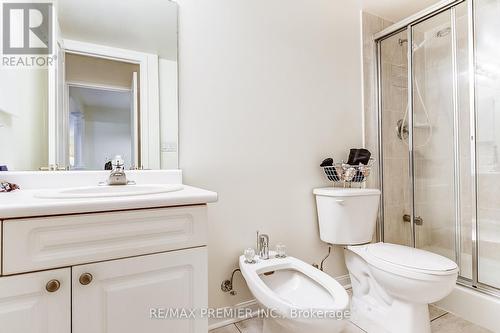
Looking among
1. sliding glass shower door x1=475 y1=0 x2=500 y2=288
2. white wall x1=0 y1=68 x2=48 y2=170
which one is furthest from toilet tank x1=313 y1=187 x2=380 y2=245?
white wall x1=0 y1=68 x2=48 y2=170

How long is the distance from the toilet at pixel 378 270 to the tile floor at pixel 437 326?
16cm

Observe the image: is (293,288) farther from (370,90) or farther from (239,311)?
(370,90)

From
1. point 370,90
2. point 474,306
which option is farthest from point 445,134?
point 474,306

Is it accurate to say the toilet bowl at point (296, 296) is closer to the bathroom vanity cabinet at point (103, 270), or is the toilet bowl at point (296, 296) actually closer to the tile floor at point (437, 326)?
→ the tile floor at point (437, 326)

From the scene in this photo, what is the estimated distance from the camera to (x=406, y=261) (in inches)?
51.3

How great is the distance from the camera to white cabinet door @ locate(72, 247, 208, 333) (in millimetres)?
743

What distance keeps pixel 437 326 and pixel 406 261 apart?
506mm

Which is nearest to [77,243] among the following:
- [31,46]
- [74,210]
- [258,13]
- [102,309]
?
[74,210]

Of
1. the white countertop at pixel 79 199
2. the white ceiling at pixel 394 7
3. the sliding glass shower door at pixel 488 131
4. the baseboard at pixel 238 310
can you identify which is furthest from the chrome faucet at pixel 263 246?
the white ceiling at pixel 394 7

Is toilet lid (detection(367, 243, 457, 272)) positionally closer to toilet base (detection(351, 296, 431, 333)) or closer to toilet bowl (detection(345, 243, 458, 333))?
toilet bowl (detection(345, 243, 458, 333))

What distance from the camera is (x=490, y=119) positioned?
68.7 inches

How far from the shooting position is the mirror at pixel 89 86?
3.67 feet

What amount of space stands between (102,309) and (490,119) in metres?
2.35

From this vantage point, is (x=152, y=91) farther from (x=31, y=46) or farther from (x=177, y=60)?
(x=31, y=46)
